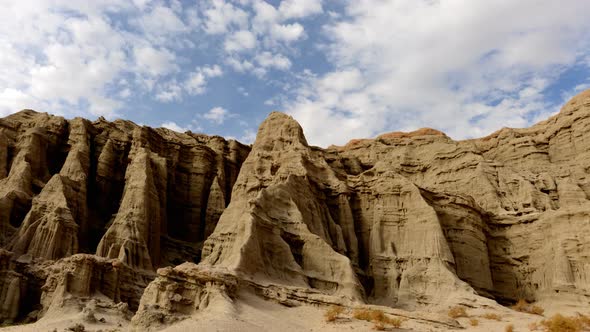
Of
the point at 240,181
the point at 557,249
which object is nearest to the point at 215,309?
the point at 240,181

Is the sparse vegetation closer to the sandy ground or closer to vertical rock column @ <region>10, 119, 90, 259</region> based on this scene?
the sandy ground

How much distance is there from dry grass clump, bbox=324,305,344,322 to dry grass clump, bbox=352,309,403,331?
81cm

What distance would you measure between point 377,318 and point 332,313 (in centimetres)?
201

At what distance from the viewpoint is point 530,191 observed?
44812 millimetres

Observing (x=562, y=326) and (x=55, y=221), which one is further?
(x=55, y=221)

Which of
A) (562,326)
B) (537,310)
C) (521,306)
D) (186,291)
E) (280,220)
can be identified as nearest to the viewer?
(186,291)

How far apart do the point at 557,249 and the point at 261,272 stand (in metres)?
21.6

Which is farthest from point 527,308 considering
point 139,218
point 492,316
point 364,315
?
point 139,218

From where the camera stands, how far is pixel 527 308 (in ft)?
120

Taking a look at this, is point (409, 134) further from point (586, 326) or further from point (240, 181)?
point (586, 326)

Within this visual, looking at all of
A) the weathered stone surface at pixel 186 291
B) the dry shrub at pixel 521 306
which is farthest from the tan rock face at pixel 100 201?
the dry shrub at pixel 521 306

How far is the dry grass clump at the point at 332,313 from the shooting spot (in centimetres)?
2433

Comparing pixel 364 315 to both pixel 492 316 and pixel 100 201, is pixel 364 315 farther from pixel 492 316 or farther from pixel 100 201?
pixel 100 201

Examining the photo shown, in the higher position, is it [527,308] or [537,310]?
[527,308]
